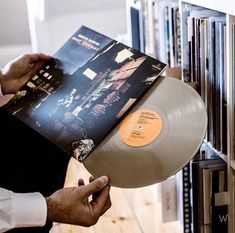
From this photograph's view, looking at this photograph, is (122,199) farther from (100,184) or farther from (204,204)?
(100,184)

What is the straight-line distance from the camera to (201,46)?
3.93 ft

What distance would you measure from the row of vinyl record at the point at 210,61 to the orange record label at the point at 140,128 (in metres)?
0.22

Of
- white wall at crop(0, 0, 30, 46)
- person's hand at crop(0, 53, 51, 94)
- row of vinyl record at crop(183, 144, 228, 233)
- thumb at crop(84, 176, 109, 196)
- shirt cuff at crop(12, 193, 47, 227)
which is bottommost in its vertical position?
white wall at crop(0, 0, 30, 46)

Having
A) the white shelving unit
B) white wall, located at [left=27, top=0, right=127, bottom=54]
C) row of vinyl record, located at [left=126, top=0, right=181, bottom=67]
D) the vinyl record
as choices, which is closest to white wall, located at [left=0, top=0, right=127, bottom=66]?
white wall, located at [left=27, top=0, right=127, bottom=54]

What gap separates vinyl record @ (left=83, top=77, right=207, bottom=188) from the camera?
895 millimetres

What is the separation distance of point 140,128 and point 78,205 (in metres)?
0.18

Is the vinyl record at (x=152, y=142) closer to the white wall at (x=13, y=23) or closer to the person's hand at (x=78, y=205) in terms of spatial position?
the person's hand at (x=78, y=205)

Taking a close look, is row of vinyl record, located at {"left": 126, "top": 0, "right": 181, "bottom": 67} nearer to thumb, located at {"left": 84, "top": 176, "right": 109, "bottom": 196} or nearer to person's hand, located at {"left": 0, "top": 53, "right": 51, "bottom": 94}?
person's hand, located at {"left": 0, "top": 53, "right": 51, "bottom": 94}

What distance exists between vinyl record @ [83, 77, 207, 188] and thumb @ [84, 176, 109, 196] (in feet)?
0.04

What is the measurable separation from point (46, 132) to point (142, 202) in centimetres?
95

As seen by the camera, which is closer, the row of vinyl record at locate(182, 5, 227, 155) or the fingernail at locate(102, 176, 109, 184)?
the fingernail at locate(102, 176, 109, 184)

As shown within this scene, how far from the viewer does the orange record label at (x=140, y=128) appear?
93 cm

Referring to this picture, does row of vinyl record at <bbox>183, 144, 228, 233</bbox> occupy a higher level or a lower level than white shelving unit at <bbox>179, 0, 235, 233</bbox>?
lower

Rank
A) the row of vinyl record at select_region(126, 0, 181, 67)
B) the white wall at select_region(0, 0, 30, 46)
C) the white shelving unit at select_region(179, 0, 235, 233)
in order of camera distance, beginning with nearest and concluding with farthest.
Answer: the white shelving unit at select_region(179, 0, 235, 233) < the row of vinyl record at select_region(126, 0, 181, 67) < the white wall at select_region(0, 0, 30, 46)
